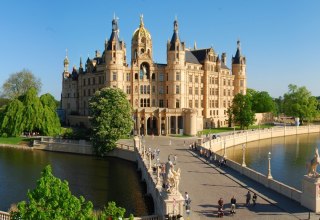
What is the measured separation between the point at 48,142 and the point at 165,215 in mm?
51246

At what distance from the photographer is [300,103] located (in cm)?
11975

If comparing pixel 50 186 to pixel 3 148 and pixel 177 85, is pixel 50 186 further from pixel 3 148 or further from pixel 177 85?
pixel 177 85

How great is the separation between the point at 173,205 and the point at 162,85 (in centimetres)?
6460

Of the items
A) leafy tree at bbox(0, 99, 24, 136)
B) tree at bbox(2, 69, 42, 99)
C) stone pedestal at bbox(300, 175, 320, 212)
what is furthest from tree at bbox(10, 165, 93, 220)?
tree at bbox(2, 69, 42, 99)

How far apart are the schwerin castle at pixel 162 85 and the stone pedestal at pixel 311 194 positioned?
173 feet

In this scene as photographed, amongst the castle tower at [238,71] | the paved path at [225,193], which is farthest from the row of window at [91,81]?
the paved path at [225,193]

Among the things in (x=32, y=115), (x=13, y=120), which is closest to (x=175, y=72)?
(x=32, y=115)

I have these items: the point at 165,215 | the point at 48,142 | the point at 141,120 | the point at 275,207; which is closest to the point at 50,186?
the point at 165,215

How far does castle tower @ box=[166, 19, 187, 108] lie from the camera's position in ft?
277

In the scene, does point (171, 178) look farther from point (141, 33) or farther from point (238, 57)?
point (238, 57)

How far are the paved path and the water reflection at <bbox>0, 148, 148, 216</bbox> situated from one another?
5650 mm

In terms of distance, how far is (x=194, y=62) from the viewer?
3713 inches

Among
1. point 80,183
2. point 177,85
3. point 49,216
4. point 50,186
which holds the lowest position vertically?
point 80,183

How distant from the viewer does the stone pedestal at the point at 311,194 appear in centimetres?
2562
